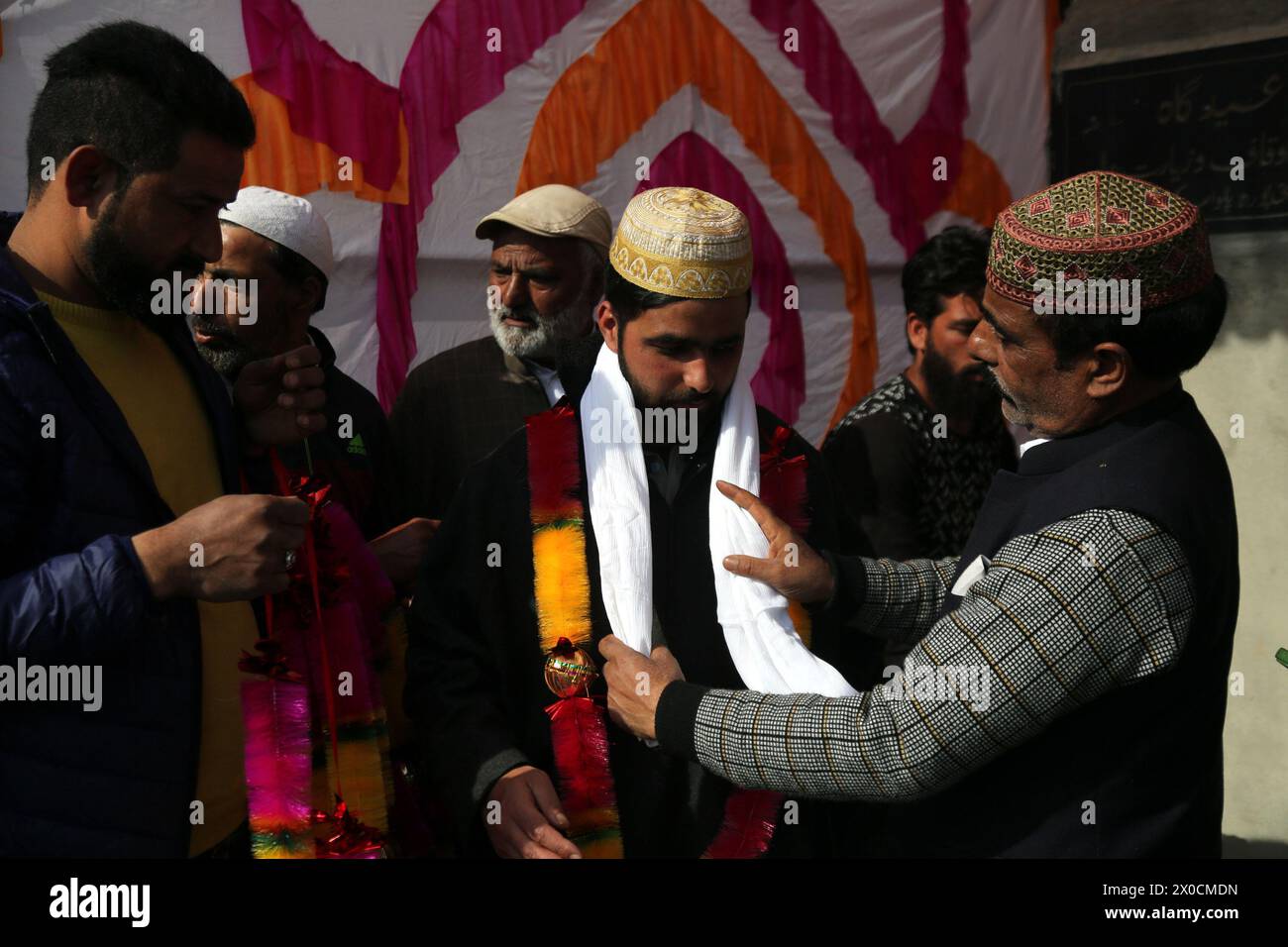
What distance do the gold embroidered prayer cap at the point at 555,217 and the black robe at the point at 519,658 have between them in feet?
5.43

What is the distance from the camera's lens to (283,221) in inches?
119

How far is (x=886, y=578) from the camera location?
8.32ft

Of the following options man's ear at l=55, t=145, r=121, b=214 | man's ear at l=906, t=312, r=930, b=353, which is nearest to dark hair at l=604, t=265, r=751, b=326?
man's ear at l=55, t=145, r=121, b=214

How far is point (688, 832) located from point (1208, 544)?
3.56 ft

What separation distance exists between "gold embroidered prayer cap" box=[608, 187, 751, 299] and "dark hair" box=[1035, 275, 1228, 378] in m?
0.69

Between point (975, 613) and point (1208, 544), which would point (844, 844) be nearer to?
point (975, 613)

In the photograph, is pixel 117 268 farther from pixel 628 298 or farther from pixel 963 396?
pixel 963 396

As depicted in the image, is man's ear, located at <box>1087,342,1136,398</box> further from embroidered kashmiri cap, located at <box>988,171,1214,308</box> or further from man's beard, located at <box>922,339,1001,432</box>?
man's beard, located at <box>922,339,1001,432</box>

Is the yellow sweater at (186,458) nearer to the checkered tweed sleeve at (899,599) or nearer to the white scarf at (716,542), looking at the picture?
the white scarf at (716,542)

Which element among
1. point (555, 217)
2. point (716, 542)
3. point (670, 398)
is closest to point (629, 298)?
point (670, 398)

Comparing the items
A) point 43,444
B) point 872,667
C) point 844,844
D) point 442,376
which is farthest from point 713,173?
point 43,444

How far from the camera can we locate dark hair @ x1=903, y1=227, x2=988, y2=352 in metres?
Answer: 4.14

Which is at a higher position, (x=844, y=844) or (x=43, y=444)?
(x=43, y=444)
